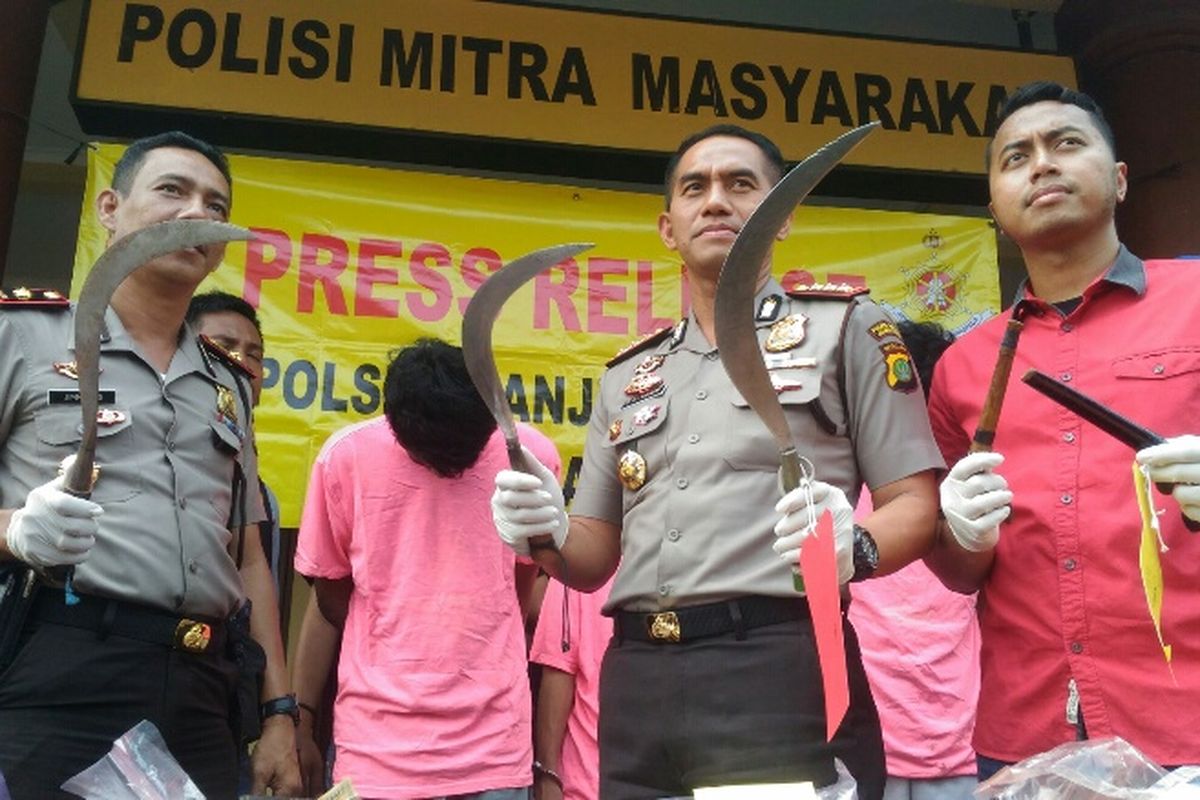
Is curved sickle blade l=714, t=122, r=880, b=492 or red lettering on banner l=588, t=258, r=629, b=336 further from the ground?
red lettering on banner l=588, t=258, r=629, b=336

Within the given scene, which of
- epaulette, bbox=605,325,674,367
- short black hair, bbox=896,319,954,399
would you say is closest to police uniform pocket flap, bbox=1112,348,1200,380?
epaulette, bbox=605,325,674,367

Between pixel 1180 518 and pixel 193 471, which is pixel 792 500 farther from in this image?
pixel 193 471

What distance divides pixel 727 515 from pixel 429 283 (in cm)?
239

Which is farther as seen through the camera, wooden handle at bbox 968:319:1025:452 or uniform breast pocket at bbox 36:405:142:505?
uniform breast pocket at bbox 36:405:142:505

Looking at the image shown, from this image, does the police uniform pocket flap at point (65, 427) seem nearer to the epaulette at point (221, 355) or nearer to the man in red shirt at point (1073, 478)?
the epaulette at point (221, 355)

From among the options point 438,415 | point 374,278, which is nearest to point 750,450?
point 438,415

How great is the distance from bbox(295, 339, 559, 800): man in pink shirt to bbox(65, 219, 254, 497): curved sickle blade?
1.00 meters

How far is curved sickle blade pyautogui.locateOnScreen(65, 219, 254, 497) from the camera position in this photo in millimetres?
1603

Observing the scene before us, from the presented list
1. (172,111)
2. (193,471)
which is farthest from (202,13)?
(193,471)

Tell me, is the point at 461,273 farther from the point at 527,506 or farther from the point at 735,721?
the point at 735,721

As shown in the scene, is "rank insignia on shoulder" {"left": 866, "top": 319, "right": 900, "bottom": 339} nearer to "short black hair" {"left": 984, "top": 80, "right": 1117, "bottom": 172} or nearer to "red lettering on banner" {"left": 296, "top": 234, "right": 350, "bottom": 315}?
"short black hair" {"left": 984, "top": 80, "right": 1117, "bottom": 172}

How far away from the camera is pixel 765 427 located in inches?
71.7

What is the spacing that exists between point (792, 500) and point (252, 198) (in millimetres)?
2909

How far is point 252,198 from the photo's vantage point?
393 cm
